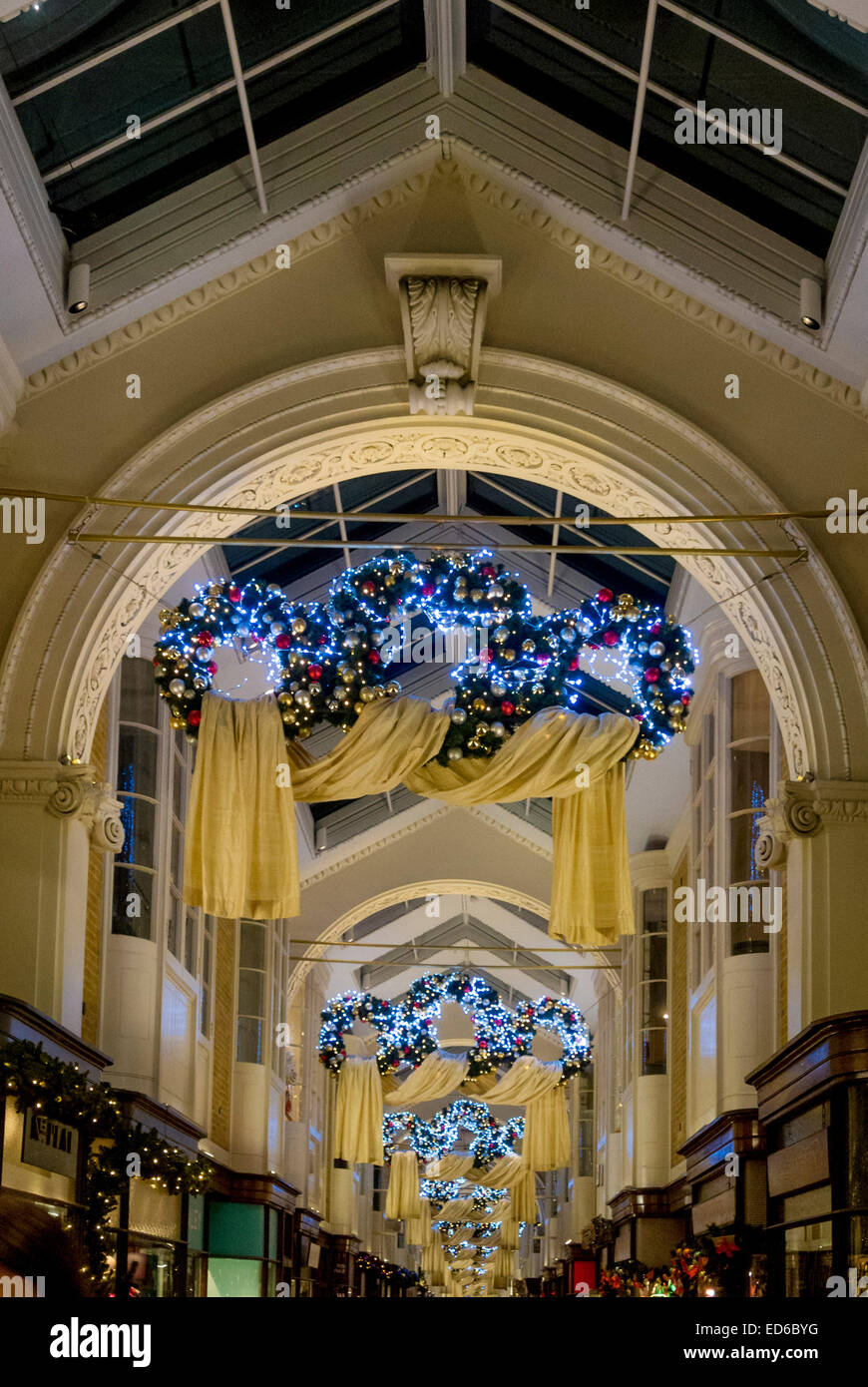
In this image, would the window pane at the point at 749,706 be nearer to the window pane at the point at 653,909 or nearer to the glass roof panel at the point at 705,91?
the glass roof panel at the point at 705,91

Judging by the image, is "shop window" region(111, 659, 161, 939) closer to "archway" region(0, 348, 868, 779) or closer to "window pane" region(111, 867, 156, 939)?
"window pane" region(111, 867, 156, 939)

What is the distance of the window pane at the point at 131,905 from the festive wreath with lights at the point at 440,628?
281cm

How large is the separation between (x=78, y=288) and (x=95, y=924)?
4.65 meters

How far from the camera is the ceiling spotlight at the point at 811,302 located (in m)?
9.64

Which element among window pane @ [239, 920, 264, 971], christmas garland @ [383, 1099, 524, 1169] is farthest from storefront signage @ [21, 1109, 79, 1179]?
christmas garland @ [383, 1099, 524, 1169]

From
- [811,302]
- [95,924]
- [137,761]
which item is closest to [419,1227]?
[137,761]

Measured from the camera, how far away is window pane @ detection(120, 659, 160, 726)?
43.2 ft

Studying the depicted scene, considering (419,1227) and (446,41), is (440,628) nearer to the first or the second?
(446,41)

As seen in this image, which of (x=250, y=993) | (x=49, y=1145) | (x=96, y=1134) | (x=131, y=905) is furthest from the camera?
(x=250, y=993)

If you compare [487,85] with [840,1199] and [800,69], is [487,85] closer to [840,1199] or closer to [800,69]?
[800,69]

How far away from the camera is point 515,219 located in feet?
34.4

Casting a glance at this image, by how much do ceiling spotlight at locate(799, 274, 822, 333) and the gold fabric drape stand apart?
2592 mm

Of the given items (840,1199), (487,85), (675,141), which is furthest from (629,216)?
(840,1199)

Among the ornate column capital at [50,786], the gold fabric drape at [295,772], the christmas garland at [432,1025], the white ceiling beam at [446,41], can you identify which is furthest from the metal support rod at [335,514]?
the christmas garland at [432,1025]
